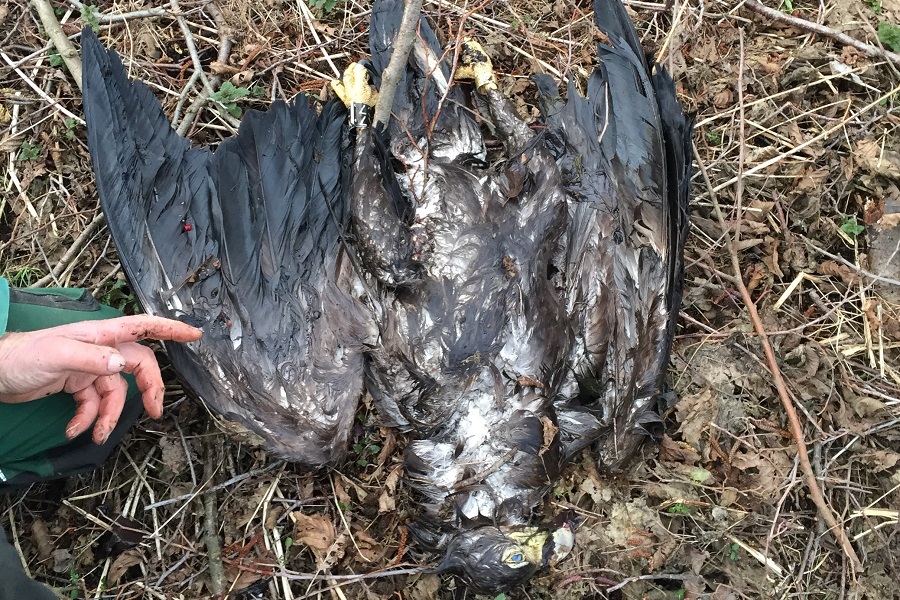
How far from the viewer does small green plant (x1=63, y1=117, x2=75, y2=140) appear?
Answer: 11.0 feet

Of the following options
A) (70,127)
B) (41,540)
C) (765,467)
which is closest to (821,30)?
(765,467)

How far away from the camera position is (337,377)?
2918 mm

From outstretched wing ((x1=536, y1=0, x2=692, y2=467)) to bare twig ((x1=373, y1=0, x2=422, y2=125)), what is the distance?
2.89 feet

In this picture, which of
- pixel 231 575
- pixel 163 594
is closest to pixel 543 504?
pixel 231 575

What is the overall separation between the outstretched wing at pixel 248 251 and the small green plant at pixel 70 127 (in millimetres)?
810

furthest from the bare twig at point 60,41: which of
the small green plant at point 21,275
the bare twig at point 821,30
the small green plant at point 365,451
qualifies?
the bare twig at point 821,30

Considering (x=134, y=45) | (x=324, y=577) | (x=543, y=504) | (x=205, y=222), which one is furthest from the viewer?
(x=134, y=45)

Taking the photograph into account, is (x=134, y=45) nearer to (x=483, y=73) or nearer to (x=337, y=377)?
(x=483, y=73)

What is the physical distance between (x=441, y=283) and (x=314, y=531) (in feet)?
4.64

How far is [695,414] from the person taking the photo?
10.8 feet

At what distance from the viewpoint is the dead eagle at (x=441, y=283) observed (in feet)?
9.22

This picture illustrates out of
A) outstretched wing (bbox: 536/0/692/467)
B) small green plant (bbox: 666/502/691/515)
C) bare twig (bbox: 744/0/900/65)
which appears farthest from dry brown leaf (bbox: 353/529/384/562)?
bare twig (bbox: 744/0/900/65)

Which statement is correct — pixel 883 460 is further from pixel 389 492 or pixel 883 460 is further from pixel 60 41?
pixel 60 41

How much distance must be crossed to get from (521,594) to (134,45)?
3605 mm
